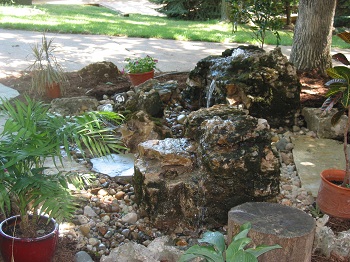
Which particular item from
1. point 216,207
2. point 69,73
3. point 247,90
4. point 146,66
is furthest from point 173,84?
point 216,207

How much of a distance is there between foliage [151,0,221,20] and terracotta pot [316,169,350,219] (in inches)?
584

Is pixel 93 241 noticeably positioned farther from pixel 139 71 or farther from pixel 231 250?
pixel 139 71

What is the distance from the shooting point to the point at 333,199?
4.10m

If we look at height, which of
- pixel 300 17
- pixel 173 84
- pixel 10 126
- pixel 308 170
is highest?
pixel 300 17

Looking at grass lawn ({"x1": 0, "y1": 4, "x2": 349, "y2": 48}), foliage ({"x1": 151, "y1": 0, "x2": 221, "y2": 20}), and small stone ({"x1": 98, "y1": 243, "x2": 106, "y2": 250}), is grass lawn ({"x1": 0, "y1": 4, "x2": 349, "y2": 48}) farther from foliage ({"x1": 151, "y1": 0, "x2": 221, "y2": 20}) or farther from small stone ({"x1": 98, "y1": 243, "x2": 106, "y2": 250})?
small stone ({"x1": 98, "y1": 243, "x2": 106, "y2": 250})

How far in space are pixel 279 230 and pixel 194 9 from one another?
16.5 m

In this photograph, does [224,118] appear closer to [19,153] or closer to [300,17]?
[19,153]

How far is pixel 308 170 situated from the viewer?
510cm

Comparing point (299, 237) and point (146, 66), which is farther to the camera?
point (146, 66)

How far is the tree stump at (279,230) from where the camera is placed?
124 inches

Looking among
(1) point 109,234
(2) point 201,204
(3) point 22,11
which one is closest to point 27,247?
(1) point 109,234

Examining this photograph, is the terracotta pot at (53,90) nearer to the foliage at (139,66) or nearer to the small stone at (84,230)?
the foliage at (139,66)

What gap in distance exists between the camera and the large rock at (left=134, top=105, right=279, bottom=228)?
159 inches

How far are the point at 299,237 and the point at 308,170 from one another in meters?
2.05
